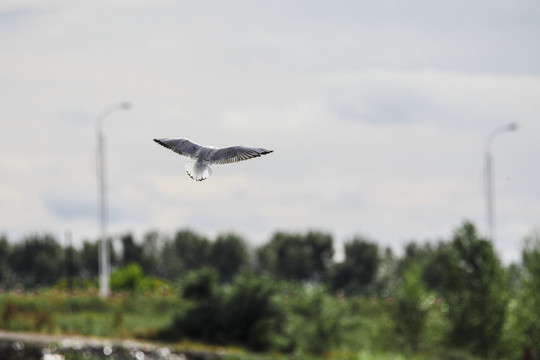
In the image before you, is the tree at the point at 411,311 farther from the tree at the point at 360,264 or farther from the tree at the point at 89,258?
the tree at the point at 89,258

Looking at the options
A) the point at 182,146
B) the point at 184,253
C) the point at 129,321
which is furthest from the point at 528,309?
the point at 184,253

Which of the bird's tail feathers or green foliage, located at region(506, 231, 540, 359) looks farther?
green foliage, located at region(506, 231, 540, 359)

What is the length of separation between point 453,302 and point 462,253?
1.46 m

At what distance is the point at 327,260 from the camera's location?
61.0m

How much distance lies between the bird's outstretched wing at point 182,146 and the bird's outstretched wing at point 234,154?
0.10 meters

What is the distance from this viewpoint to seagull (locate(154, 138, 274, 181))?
12.9 feet

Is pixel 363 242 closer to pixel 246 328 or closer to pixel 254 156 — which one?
pixel 246 328

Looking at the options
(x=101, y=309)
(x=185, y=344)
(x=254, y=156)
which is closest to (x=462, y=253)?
(x=185, y=344)

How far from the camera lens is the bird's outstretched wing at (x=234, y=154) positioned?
154 inches

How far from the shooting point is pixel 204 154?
4051 mm

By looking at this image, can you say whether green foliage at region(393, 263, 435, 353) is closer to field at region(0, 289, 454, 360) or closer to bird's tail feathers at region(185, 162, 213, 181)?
field at region(0, 289, 454, 360)

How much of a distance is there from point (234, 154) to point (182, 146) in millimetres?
276

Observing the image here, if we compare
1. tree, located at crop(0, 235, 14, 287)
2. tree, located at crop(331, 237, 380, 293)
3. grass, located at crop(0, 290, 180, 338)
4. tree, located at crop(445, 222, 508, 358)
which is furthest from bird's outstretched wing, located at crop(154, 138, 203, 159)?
tree, located at crop(0, 235, 14, 287)

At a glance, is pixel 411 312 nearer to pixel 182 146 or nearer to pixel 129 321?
pixel 129 321
